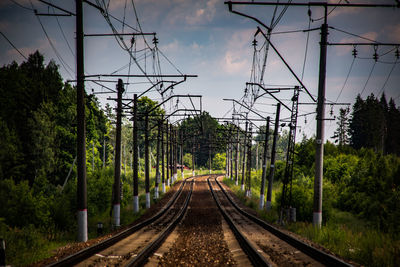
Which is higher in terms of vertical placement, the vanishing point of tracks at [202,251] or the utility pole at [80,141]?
the utility pole at [80,141]

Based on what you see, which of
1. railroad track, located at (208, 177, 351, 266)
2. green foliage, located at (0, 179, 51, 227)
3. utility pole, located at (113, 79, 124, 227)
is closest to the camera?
railroad track, located at (208, 177, 351, 266)

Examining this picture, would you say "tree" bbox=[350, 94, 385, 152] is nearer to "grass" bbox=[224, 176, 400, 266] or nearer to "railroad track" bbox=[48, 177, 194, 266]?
"grass" bbox=[224, 176, 400, 266]

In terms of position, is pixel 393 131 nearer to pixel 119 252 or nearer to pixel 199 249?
pixel 199 249

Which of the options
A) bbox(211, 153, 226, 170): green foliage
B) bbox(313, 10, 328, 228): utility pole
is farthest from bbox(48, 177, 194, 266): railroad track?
bbox(211, 153, 226, 170): green foliage

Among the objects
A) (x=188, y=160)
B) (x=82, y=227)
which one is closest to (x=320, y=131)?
(x=82, y=227)

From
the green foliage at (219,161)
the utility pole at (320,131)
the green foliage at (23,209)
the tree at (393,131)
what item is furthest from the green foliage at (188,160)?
the utility pole at (320,131)

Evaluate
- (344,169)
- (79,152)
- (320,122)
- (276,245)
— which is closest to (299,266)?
(276,245)

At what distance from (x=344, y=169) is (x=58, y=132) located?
36057 mm

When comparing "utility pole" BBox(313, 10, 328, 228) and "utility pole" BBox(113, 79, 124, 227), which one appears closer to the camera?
"utility pole" BBox(313, 10, 328, 228)

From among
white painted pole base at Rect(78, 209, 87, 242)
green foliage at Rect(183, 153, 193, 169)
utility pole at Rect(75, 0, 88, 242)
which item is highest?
utility pole at Rect(75, 0, 88, 242)

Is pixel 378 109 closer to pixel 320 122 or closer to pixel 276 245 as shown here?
pixel 320 122

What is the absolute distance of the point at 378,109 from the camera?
67.5m

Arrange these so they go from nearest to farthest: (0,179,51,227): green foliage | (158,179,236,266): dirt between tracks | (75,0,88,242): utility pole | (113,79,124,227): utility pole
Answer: (158,179,236,266): dirt between tracks → (75,0,88,242): utility pole → (0,179,51,227): green foliage → (113,79,124,227): utility pole

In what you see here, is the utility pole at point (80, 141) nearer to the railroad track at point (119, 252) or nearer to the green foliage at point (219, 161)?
the railroad track at point (119, 252)
